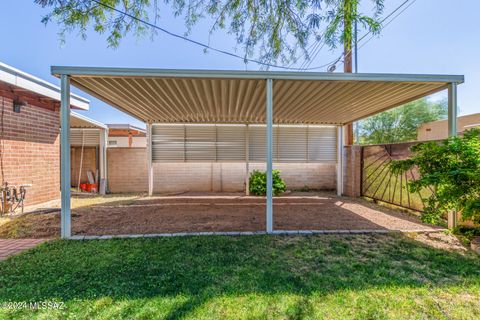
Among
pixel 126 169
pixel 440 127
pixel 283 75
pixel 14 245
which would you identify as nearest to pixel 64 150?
pixel 14 245

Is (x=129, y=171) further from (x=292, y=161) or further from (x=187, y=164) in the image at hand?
(x=292, y=161)

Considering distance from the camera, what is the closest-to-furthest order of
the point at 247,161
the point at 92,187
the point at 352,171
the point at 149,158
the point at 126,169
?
the point at 352,171, the point at 149,158, the point at 247,161, the point at 92,187, the point at 126,169

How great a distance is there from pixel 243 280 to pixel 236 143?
644 cm

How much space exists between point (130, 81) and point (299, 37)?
3.32 meters

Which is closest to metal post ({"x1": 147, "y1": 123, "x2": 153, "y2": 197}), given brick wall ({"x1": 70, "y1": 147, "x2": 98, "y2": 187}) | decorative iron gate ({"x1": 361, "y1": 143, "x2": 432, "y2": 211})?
brick wall ({"x1": 70, "y1": 147, "x2": 98, "y2": 187})

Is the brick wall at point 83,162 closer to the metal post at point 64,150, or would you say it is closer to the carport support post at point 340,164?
the metal post at point 64,150

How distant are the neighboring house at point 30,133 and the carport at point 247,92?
1.63 meters

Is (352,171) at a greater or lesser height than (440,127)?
lesser

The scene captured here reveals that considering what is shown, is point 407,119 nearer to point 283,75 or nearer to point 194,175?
point 194,175

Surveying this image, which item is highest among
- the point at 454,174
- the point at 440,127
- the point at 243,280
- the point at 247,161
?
the point at 440,127

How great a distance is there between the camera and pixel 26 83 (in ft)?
16.4

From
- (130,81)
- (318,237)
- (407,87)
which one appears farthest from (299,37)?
(318,237)

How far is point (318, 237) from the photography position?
152 inches

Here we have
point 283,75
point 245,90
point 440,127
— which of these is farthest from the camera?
point 440,127
